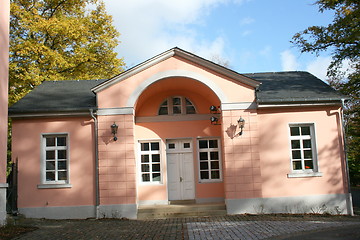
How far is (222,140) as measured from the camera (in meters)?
13.0

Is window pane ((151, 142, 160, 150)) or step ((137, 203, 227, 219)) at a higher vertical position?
window pane ((151, 142, 160, 150))

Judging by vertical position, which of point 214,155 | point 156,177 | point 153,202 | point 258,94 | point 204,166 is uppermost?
point 258,94

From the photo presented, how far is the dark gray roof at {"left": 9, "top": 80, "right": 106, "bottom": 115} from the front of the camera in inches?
504

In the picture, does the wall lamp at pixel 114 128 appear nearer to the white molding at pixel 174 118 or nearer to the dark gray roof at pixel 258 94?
the dark gray roof at pixel 258 94

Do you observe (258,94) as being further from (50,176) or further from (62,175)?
(50,176)

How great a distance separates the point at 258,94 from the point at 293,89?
1.47 meters

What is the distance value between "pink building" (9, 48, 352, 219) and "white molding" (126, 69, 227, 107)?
34mm

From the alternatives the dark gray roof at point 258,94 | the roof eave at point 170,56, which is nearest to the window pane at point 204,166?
the dark gray roof at point 258,94

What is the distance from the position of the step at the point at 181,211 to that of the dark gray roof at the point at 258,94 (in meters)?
3.87

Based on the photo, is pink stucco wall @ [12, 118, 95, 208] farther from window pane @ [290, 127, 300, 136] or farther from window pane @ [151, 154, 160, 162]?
window pane @ [290, 127, 300, 136]

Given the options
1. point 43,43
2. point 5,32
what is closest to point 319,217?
point 5,32

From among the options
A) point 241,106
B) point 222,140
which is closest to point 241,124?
point 241,106

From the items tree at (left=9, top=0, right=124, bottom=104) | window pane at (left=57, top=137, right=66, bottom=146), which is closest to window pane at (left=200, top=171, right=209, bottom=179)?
window pane at (left=57, top=137, right=66, bottom=146)

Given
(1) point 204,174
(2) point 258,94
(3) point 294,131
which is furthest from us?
(1) point 204,174
